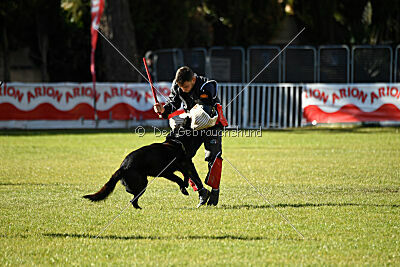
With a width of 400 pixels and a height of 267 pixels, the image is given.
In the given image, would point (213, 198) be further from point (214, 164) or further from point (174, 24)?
point (174, 24)

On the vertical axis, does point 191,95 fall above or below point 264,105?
above

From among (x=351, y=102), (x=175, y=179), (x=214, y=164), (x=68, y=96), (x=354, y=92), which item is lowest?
(x=175, y=179)

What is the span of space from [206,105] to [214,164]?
33.2 inches

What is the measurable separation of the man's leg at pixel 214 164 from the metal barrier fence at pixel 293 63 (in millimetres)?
13736

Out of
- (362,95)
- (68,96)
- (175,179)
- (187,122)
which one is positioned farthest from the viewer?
(68,96)

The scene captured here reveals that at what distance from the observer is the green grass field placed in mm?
5555

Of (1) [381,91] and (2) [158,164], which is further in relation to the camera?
(1) [381,91]

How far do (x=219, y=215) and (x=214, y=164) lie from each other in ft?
3.01

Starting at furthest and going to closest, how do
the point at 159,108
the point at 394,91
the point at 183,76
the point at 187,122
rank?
the point at 394,91 < the point at 159,108 < the point at 187,122 < the point at 183,76

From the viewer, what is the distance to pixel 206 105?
769 centimetres

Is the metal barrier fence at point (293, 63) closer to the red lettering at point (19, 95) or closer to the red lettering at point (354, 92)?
the red lettering at point (354, 92)

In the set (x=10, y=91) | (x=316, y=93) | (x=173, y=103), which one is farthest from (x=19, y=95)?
(x=173, y=103)

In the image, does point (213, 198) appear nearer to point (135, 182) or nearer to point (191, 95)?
point (135, 182)

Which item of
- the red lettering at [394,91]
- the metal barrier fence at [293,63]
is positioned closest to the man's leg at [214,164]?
the metal barrier fence at [293,63]
